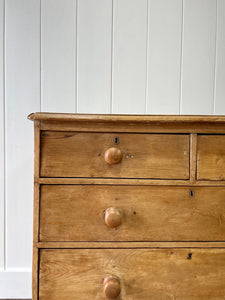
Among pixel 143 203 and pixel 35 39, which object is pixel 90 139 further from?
pixel 35 39

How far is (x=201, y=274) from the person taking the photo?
81 cm

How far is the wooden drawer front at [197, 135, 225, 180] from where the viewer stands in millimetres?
809

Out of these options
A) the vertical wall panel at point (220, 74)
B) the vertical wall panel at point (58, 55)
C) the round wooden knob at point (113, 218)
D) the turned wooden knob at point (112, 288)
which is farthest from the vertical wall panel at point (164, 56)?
the turned wooden knob at point (112, 288)

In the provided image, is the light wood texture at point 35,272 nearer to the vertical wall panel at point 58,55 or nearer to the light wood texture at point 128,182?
the light wood texture at point 128,182

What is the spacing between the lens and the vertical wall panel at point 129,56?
1.23 m

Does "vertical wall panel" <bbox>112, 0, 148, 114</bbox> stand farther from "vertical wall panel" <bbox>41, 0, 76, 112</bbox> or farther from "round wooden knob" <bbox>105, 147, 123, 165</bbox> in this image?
"round wooden knob" <bbox>105, 147, 123, 165</bbox>

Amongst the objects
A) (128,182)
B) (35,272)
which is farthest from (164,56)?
(35,272)

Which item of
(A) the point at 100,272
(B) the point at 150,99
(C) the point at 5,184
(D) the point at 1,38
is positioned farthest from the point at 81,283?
(D) the point at 1,38

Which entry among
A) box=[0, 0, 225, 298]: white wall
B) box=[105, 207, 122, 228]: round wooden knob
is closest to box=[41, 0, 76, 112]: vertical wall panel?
box=[0, 0, 225, 298]: white wall

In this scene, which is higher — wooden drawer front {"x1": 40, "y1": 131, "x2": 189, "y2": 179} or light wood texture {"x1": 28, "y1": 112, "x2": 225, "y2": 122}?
light wood texture {"x1": 28, "y1": 112, "x2": 225, "y2": 122}

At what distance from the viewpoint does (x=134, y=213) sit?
2.64 feet

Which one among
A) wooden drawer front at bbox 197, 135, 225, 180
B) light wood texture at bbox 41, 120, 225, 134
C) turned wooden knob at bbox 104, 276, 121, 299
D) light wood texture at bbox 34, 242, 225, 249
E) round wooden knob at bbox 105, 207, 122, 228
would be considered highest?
light wood texture at bbox 41, 120, 225, 134

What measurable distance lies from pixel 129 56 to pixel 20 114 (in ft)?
2.05

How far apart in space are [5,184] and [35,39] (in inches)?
29.3
